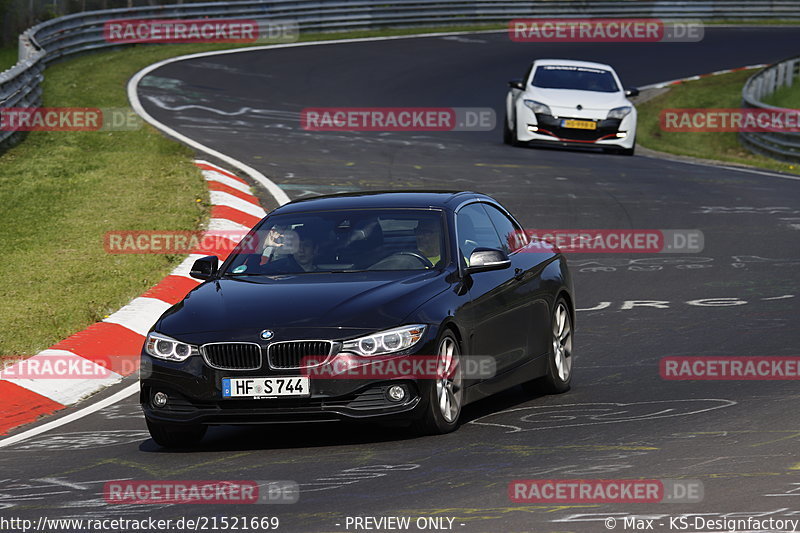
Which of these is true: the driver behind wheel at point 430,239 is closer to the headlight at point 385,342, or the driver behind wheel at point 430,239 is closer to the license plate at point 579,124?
the headlight at point 385,342

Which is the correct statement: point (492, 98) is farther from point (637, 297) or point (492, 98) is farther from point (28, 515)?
point (28, 515)

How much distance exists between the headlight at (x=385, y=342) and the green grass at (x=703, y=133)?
1896 centimetres

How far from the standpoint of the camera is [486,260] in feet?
29.9

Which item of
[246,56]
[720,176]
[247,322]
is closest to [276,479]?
[247,322]

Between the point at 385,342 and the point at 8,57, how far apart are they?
27.9 m

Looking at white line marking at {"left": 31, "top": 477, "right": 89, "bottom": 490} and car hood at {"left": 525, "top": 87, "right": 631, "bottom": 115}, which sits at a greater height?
car hood at {"left": 525, "top": 87, "right": 631, "bottom": 115}

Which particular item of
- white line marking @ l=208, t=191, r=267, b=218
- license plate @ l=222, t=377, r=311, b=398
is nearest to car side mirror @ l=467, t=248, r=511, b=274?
license plate @ l=222, t=377, r=311, b=398

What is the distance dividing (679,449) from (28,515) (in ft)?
10.7

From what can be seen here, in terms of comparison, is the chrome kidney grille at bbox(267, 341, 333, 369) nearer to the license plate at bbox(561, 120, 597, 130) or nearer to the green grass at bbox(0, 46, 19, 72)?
the license plate at bbox(561, 120, 597, 130)

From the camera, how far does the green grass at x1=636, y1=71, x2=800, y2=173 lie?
27875 mm

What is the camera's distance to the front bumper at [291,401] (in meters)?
8.20

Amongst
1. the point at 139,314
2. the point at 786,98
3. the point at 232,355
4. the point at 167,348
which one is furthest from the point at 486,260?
the point at 786,98

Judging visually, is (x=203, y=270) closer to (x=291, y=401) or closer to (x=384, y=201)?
(x=384, y=201)

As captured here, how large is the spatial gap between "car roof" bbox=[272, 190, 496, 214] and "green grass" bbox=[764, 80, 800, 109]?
25.7m
